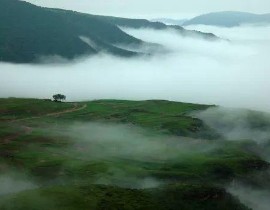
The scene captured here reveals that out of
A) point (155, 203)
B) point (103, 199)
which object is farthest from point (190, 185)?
point (103, 199)

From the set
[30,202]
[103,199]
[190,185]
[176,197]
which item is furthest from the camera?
[190,185]

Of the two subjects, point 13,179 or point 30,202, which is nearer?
point 30,202

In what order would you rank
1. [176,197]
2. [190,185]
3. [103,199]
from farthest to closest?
[190,185] < [176,197] < [103,199]

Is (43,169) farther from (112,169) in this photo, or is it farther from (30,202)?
(30,202)

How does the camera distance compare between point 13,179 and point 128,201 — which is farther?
point 13,179

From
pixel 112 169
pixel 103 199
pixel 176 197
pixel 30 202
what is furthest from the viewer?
pixel 112 169

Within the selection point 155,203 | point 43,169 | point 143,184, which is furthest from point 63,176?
point 155,203

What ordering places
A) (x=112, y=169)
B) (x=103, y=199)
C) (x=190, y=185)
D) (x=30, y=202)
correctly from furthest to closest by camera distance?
(x=112, y=169)
(x=190, y=185)
(x=103, y=199)
(x=30, y=202)

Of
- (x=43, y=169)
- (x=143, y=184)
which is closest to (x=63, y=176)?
(x=43, y=169)

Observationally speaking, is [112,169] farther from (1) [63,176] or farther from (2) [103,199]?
(2) [103,199]
